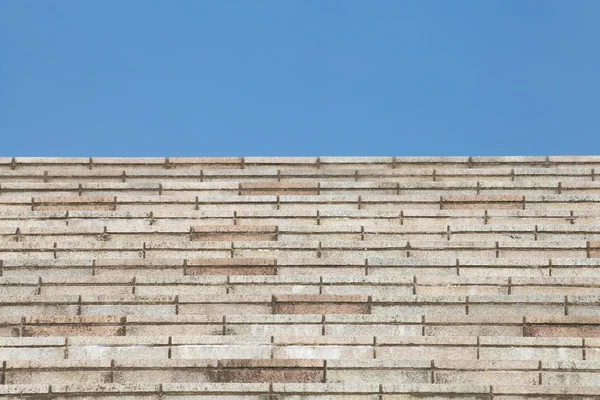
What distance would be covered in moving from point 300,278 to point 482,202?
13.7 ft

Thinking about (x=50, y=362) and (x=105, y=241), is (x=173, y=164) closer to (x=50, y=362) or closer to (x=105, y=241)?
(x=105, y=241)

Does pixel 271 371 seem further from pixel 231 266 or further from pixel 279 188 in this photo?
pixel 279 188

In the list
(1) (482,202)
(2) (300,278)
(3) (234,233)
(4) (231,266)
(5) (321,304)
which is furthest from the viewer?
(1) (482,202)

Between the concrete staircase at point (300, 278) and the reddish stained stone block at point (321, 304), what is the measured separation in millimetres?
27

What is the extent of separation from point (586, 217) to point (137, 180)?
318 inches

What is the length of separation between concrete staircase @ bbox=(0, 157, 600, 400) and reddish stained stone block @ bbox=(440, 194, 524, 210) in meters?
0.02

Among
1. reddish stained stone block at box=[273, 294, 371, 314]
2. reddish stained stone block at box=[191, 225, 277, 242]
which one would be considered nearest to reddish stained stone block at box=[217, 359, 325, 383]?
reddish stained stone block at box=[273, 294, 371, 314]

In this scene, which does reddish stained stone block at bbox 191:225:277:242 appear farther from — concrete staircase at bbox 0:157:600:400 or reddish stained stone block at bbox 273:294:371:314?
reddish stained stone block at bbox 273:294:371:314

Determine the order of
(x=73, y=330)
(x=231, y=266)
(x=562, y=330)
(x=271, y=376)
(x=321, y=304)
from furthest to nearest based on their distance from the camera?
(x=231, y=266) → (x=321, y=304) → (x=73, y=330) → (x=562, y=330) → (x=271, y=376)

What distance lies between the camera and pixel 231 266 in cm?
2331

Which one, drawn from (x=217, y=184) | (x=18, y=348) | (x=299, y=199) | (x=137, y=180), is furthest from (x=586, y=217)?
(x=18, y=348)

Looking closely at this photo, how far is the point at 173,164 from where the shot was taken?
26625mm

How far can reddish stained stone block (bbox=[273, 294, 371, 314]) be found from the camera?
22156mm

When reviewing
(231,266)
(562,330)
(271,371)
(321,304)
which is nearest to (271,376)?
(271,371)
